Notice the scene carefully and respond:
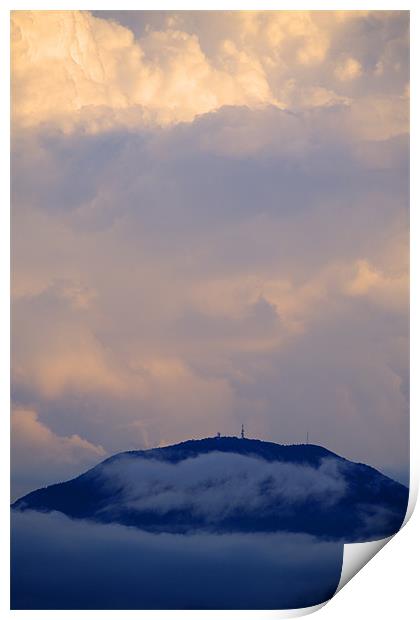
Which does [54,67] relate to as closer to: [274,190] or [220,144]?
[220,144]

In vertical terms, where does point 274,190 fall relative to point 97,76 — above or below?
below

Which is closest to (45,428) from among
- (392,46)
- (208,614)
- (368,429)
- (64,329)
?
(64,329)

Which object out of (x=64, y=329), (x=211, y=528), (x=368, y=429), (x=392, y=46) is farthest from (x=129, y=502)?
(x=392, y=46)

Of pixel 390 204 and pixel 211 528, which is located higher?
pixel 390 204

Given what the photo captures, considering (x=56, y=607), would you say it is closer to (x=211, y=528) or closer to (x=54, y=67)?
(x=211, y=528)

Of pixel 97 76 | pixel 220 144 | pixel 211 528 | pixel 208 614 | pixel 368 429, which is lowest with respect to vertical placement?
pixel 208 614
